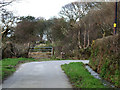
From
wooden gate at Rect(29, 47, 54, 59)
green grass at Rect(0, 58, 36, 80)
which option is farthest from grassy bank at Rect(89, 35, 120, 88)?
wooden gate at Rect(29, 47, 54, 59)

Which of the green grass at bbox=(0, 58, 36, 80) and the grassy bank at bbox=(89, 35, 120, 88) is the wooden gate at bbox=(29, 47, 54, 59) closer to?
the green grass at bbox=(0, 58, 36, 80)

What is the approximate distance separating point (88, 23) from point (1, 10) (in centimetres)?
1850

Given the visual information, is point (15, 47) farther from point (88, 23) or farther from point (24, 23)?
point (24, 23)

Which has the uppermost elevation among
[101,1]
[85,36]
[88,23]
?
[101,1]

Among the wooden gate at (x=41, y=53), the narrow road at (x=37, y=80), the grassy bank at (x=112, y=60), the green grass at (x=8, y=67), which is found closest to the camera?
the narrow road at (x=37, y=80)

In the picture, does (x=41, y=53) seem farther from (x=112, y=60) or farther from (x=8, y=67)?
(x=112, y=60)

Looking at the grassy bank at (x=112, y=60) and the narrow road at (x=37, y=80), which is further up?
the grassy bank at (x=112, y=60)

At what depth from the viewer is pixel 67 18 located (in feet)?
107

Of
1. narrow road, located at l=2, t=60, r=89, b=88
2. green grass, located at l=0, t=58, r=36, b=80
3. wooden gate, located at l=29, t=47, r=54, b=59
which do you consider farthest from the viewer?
wooden gate, located at l=29, t=47, r=54, b=59

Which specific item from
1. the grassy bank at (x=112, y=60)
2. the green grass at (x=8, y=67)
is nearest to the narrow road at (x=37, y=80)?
the green grass at (x=8, y=67)

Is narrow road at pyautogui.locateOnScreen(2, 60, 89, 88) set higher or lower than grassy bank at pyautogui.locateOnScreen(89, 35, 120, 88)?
lower

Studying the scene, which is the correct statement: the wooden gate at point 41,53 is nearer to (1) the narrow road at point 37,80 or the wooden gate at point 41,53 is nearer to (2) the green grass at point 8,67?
(2) the green grass at point 8,67

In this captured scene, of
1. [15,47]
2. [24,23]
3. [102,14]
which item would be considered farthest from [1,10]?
[24,23]

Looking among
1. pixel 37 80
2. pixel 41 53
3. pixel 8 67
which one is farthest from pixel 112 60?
pixel 41 53
